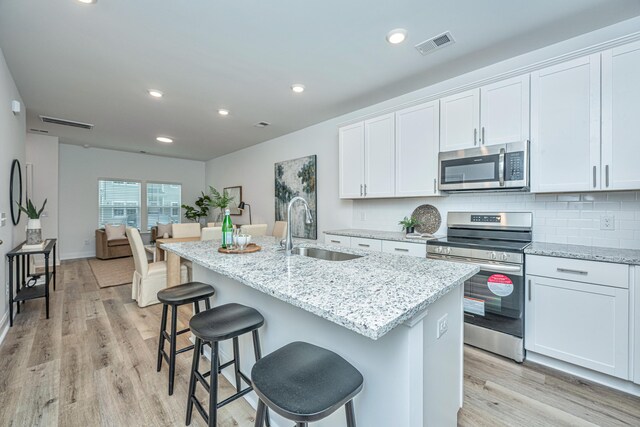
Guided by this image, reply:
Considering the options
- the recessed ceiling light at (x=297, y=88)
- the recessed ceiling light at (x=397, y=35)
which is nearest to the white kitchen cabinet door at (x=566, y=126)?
the recessed ceiling light at (x=397, y=35)

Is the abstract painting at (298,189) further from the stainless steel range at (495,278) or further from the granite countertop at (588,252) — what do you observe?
the granite countertop at (588,252)

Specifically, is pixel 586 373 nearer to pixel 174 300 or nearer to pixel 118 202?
pixel 174 300

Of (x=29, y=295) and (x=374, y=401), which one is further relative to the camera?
(x=29, y=295)

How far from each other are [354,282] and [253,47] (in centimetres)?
224

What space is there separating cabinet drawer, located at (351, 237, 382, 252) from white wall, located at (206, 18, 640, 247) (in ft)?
1.81

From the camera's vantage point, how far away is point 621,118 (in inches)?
77.0

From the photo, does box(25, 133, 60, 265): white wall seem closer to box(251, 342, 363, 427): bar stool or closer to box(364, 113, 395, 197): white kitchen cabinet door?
box(364, 113, 395, 197): white kitchen cabinet door

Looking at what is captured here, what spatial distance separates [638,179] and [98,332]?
471 cm

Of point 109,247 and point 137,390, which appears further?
point 109,247

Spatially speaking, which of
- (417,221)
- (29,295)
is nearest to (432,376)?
(417,221)

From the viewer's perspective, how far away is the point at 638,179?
1.90 m

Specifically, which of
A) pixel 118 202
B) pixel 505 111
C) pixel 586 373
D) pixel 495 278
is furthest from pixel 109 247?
pixel 586 373

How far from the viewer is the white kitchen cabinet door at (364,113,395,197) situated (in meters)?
3.26

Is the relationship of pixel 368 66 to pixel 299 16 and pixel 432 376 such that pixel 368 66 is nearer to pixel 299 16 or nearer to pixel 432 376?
pixel 299 16
